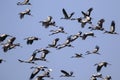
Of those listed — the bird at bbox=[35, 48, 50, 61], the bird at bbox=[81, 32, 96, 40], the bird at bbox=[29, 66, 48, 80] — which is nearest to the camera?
the bird at bbox=[29, 66, 48, 80]

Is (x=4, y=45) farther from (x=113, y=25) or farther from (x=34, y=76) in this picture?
(x=113, y=25)

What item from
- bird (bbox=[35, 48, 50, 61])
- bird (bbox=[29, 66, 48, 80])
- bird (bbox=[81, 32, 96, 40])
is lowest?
bird (bbox=[29, 66, 48, 80])

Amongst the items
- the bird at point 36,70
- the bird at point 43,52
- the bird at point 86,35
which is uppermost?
the bird at point 86,35

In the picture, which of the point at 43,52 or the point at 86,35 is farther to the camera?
the point at 43,52

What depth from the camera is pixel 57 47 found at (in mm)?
99688

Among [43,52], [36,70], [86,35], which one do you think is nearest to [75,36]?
[86,35]

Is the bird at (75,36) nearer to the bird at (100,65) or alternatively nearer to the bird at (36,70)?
the bird at (100,65)

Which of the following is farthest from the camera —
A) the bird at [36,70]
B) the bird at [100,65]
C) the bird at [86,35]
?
the bird at [86,35]

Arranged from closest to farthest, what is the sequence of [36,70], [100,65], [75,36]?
1. [36,70]
2. [100,65]
3. [75,36]

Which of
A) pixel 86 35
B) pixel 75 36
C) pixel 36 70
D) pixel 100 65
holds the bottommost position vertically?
pixel 36 70

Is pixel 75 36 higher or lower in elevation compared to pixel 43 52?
higher

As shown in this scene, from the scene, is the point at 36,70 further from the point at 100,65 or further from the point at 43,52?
the point at 100,65

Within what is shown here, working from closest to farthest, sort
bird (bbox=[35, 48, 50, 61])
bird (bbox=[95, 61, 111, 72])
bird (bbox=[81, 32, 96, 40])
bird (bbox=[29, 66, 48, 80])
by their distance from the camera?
bird (bbox=[29, 66, 48, 80]) → bird (bbox=[95, 61, 111, 72]) → bird (bbox=[35, 48, 50, 61]) → bird (bbox=[81, 32, 96, 40])

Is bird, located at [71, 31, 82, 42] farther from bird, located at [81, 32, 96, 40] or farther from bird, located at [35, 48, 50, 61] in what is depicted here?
bird, located at [35, 48, 50, 61]
